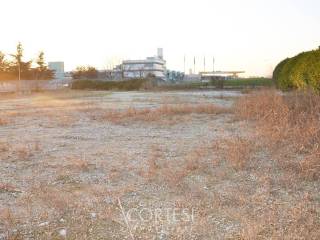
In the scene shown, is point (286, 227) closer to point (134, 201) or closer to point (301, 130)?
point (134, 201)

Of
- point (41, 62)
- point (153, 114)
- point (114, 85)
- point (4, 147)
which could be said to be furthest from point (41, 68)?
point (4, 147)

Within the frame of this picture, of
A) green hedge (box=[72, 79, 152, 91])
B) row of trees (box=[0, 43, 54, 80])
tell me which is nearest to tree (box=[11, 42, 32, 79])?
row of trees (box=[0, 43, 54, 80])

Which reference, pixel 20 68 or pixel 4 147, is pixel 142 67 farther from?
pixel 4 147

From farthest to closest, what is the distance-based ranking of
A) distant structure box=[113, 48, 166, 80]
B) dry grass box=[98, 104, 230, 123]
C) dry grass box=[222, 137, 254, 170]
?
distant structure box=[113, 48, 166, 80], dry grass box=[98, 104, 230, 123], dry grass box=[222, 137, 254, 170]

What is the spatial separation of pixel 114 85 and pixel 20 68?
2296 centimetres

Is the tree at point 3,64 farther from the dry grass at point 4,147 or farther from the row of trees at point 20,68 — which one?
the dry grass at point 4,147

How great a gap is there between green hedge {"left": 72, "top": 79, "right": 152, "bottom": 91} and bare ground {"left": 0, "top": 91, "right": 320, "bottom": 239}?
34634 millimetres

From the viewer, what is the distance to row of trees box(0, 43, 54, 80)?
60.8 meters

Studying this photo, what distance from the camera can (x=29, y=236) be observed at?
3.95 metres

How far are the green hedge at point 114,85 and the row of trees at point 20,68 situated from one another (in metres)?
13.8

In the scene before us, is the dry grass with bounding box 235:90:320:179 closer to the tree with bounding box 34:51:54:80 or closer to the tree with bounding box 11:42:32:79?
the tree with bounding box 11:42:32:79

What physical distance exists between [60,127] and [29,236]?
7630mm

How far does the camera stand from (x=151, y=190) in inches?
208

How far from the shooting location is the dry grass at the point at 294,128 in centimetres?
620
